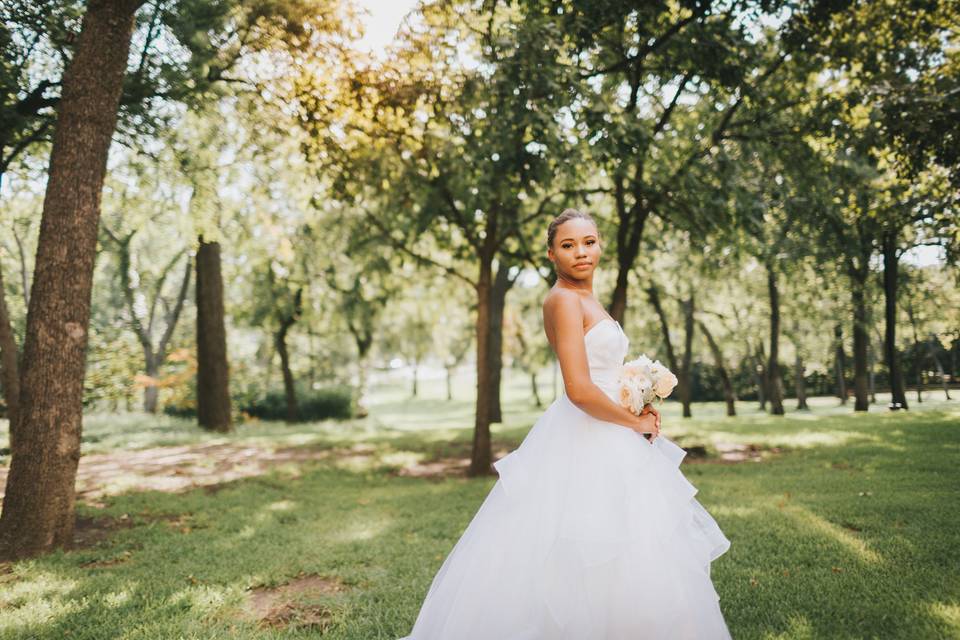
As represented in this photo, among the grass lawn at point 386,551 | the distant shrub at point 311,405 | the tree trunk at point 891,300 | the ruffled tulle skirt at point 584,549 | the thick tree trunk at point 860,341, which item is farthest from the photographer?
the distant shrub at point 311,405

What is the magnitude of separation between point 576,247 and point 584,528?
150cm

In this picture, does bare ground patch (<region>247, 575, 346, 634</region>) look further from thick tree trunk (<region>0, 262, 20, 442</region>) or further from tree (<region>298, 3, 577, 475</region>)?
thick tree trunk (<region>0, 262, 20, 442</region>)

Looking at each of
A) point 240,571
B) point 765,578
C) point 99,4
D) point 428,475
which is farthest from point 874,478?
point 99,4

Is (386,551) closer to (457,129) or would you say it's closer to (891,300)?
Result: (457,129)

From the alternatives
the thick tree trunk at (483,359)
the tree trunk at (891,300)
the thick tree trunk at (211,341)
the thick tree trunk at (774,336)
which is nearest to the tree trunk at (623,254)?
the thick tree trunk at (483,359)

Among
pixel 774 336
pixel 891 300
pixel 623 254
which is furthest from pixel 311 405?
pixel 891 300

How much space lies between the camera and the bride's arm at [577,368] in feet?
10.2

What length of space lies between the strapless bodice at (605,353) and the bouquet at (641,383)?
56 millimetres

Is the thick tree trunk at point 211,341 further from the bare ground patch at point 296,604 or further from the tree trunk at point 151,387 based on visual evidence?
the bare ground patch at point 296,604

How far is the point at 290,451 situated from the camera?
15.8 meters

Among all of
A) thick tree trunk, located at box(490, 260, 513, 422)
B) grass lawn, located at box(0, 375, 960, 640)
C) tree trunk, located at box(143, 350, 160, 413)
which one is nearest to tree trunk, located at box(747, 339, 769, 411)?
thick tree trunk, located at box(490, 260, 513, 422)

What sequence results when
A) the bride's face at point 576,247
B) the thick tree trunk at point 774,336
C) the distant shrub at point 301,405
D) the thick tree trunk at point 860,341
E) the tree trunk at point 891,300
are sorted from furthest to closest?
1. the distant shrub at point 301,405
2. the thick tree trunk at point 774,336
3. the thick tree trunk at point 860,341
4. the tree trunk at point 891,300
5. the bride's face at point 576,247

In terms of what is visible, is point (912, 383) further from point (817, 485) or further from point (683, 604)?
point (683, 604)

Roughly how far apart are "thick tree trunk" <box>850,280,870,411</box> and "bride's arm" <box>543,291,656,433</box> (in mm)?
24396
